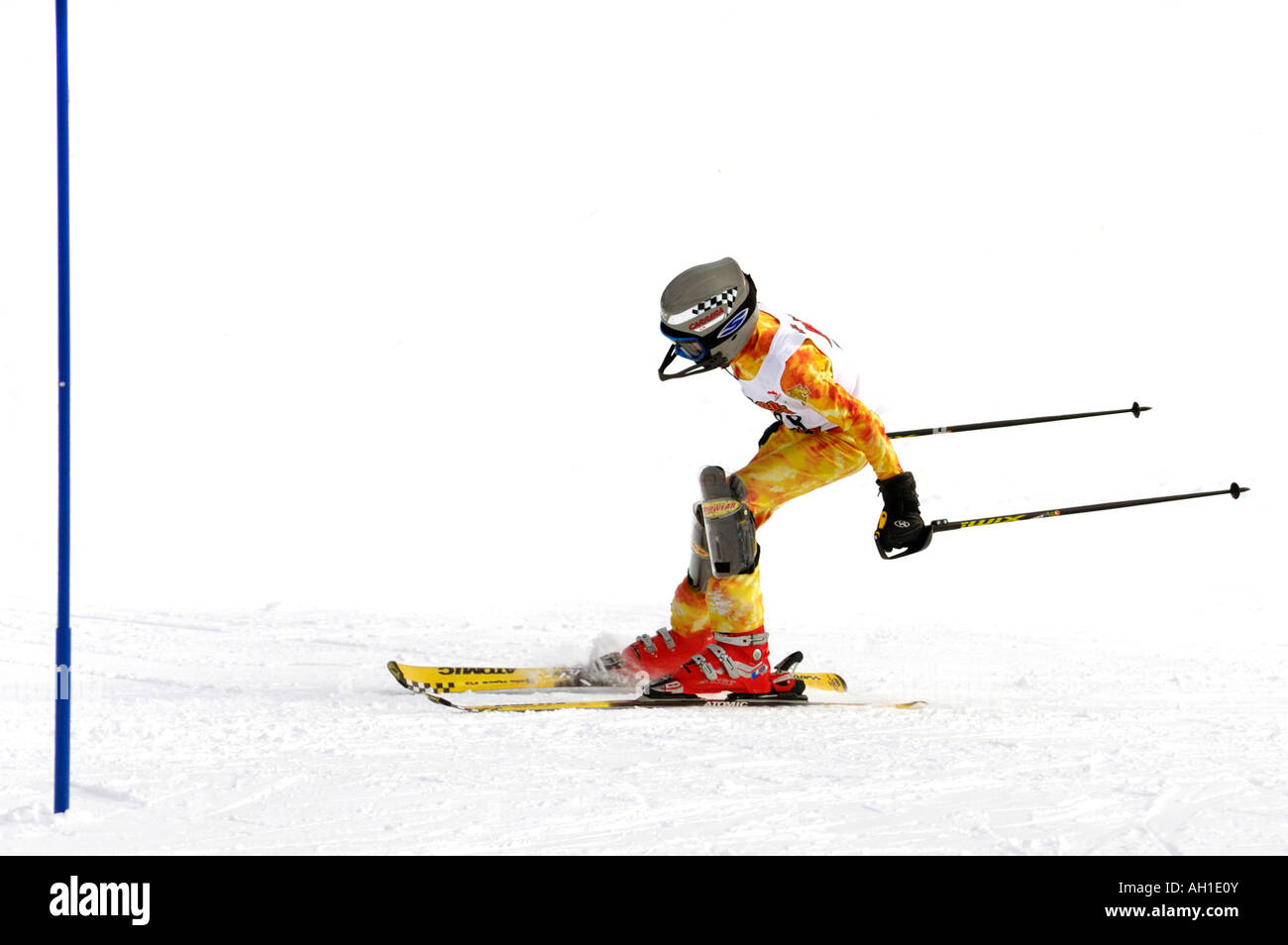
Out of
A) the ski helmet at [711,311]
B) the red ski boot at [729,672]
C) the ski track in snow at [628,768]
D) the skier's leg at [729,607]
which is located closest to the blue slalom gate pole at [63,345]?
the ski track in snow at [628,768]

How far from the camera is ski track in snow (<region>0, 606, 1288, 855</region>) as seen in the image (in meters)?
3.09

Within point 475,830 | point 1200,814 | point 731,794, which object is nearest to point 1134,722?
point 1200,814

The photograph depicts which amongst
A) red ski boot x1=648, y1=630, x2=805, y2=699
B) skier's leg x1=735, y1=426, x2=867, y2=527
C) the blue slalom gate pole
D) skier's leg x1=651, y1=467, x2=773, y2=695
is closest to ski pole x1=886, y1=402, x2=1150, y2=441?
skier's leg x1=735, y1=426, x2=867, y2=527

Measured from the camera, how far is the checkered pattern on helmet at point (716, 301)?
475 centimetres

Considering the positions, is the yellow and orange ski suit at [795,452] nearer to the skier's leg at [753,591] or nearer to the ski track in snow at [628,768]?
the skier's leg at [753,591]

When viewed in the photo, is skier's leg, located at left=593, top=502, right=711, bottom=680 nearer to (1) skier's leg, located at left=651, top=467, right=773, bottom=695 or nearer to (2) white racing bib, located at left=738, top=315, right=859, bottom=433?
(1) skier's leg, located at left=651, top=467, right=773, bottom=695

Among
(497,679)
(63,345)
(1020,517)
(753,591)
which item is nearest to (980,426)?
(1020,517)

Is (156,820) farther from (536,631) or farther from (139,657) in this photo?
(536,631)

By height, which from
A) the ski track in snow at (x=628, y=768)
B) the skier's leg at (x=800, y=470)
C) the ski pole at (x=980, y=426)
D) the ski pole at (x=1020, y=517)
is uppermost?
the ski pole at (x=980, y=426)

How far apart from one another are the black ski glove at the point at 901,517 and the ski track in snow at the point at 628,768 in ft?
2.04

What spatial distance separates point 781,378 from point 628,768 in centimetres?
171

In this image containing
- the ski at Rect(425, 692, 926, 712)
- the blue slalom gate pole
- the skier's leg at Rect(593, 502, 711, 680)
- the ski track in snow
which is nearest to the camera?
the blue slalom gate pole

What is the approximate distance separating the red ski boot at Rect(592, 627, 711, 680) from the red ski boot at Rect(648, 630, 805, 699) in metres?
0.26

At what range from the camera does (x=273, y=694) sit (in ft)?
16.8
